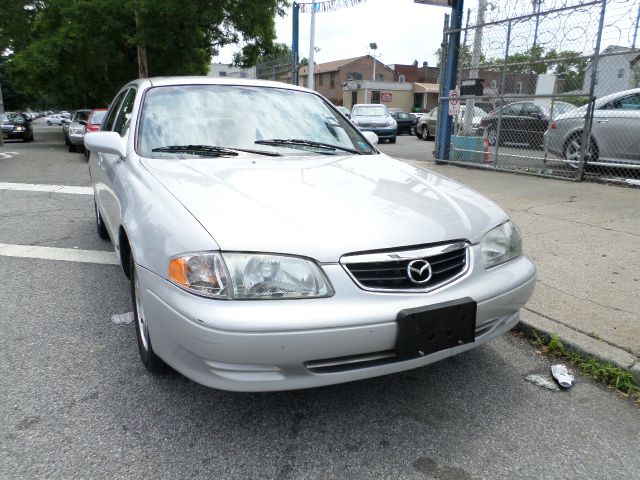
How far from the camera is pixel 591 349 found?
9.76 feet

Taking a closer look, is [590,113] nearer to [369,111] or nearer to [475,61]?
[475,61]

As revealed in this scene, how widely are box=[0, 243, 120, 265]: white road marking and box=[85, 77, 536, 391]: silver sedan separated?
203 centimetres

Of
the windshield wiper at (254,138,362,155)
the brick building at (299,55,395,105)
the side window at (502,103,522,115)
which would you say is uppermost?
the brick building at (299,55,395,105)

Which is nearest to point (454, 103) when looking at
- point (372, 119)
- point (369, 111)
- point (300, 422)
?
point (300, 422)

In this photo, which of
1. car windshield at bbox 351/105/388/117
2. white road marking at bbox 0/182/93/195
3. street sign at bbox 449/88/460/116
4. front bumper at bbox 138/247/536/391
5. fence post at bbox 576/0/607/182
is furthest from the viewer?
car windshield at bbox 351/105/388/117

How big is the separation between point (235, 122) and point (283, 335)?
1935mm

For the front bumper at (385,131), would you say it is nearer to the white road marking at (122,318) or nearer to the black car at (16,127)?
the black car at (16,127)

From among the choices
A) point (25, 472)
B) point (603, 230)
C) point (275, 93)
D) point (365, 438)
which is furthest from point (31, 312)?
point (603, 230)

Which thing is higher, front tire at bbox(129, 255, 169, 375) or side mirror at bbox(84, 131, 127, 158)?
side mirror at bbox(84, 131, 127, 158)

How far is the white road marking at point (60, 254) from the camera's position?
4.75m

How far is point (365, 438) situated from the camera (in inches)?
89.9

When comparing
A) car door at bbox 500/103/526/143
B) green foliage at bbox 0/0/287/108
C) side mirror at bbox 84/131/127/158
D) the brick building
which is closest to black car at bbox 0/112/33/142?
green foliage at bbox 0/0/287/108

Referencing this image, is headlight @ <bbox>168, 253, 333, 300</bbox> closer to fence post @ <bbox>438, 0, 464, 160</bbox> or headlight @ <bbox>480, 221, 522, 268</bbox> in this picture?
headlight @ <bbox>480, 221, 522, 268</bbox>

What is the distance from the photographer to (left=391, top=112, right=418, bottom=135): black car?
28.0m
